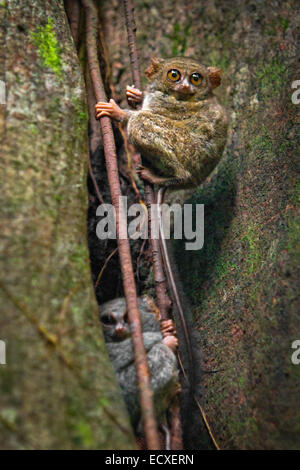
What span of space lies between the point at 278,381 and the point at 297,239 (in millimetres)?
979

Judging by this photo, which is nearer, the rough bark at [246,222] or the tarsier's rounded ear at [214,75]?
the rough bark at [246,222]

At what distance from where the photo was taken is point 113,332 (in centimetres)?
304

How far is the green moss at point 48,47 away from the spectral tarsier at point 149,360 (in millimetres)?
1816

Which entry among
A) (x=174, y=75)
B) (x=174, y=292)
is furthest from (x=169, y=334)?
(x=174, y=75)

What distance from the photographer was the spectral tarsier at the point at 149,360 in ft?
8.71

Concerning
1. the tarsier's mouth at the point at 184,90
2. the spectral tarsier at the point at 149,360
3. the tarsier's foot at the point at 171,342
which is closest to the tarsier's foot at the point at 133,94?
the tarsier's mouth at the point at 184,90

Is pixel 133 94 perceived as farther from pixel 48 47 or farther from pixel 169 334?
pixel 169 334

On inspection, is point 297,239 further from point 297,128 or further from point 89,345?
point 89,345

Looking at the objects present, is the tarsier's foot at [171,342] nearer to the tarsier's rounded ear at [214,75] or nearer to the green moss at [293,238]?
the green moss at [293,238]

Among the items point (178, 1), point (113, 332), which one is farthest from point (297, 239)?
point (178, 1)

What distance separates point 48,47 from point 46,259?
1.56m

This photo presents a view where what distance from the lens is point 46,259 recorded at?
230 centimetres

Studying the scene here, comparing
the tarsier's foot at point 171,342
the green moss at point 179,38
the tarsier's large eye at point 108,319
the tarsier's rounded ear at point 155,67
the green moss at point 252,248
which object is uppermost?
the green moss at point 179,38

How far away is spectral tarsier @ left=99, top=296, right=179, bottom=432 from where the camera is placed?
2.66 m
